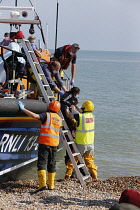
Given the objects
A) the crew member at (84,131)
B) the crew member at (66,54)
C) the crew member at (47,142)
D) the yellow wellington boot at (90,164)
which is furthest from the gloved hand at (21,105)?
the crew member at (66,54)

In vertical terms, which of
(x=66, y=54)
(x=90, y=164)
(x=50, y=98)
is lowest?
(x=90, y=164)

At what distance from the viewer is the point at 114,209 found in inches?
123

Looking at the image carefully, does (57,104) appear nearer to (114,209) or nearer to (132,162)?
(114,209)

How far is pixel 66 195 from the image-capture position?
22.5 feet

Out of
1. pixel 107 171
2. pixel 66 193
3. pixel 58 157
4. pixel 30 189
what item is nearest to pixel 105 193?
pixel 66 193

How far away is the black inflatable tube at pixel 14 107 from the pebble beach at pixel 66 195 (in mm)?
1151

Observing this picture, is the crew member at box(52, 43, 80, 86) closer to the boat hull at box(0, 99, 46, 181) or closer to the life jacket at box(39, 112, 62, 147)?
the boat hull at box(0, 99, 46, 181)

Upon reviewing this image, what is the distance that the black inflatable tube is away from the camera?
271 inches

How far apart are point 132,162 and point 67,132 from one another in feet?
13.2

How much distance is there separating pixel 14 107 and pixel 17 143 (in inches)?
39.8

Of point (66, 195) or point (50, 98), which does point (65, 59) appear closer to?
point (50, 98)

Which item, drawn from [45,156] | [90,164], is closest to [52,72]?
[90,164]

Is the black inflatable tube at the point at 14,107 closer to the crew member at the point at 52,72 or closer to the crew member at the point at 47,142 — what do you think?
the crew member at the point at 47,142

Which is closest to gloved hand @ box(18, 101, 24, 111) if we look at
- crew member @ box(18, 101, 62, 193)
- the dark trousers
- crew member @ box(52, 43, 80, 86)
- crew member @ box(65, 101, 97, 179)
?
crew member @ box(18, 101, 62, 193)
